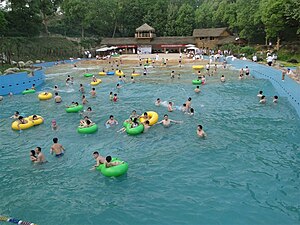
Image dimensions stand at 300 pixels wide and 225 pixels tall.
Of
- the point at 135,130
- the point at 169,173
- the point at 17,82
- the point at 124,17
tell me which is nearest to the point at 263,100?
the point at 135,130

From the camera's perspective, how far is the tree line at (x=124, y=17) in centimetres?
4059

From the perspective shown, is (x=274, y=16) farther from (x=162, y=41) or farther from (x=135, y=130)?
(x=135, y=130)

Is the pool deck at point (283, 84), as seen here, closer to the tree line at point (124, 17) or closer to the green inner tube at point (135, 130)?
the green inner tube at point (135, 130)

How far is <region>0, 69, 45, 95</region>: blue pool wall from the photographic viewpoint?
2066cm

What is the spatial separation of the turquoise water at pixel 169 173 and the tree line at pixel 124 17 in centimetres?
3019

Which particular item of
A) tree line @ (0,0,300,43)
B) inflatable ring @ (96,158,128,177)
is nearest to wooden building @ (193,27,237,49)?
tree line @ (0,0,300,43)

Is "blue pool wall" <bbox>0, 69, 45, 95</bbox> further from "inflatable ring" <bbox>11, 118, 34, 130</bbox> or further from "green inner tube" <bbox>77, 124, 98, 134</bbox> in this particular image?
"green inner tube" <bbox>77, 124, 98, 134</bbox>

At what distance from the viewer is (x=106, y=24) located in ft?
194

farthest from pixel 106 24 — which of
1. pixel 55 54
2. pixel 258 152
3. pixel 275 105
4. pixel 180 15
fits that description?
pixel 258 152

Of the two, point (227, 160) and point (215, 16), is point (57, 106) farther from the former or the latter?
point (215, 16)

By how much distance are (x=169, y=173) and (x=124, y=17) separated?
54.7 metres

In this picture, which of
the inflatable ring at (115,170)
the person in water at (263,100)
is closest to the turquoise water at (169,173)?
the inflatable ring at (115,170)

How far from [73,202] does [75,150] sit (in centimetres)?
337

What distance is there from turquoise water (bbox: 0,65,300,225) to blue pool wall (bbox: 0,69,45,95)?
6.23 m
